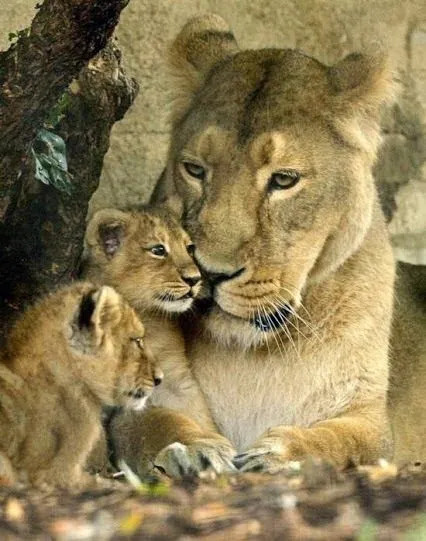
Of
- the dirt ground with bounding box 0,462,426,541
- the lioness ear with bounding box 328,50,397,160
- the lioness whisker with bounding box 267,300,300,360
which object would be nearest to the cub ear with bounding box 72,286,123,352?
the lioness whisker with bounding box 267,300,300,360

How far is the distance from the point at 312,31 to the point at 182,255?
265 centimetres

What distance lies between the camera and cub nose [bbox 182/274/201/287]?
16.1ft

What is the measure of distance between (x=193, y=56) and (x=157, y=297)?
1.13 meters

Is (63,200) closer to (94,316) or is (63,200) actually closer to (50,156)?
(50,156)

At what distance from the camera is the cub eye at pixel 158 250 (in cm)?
503

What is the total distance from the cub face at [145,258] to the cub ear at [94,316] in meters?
0.45

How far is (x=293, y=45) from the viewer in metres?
7.22

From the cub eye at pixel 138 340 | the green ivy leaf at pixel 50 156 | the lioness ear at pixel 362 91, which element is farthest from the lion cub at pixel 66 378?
the lioness ear at pixel 362 91

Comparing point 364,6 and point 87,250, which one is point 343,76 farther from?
point 364,6

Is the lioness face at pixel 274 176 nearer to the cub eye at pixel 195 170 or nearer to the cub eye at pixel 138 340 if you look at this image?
the cub eye at pixel 195 170

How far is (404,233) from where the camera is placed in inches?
304

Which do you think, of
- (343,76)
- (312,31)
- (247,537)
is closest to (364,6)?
(312,31)

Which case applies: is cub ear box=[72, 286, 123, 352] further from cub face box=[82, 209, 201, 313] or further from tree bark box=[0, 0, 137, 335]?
tree bark box=[0, 0, 137, 335]

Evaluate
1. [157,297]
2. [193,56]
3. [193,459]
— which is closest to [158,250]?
[157,297]
